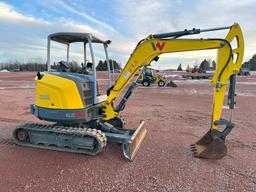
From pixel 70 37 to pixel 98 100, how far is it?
1.76 m

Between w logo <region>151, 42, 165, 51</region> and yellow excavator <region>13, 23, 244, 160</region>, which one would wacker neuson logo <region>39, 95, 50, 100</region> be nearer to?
yellow excavator <region>13, 23, 244, 160</region>

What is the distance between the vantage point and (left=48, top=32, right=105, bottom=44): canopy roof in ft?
16.4

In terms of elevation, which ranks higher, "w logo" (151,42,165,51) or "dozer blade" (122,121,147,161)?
"w logo" (151,42,165,51)

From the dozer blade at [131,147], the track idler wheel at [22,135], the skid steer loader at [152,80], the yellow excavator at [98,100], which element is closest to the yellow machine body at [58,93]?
the yellow excavator at [98,100]

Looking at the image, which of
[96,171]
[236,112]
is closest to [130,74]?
[96,171]

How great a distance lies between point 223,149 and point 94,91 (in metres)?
3.09

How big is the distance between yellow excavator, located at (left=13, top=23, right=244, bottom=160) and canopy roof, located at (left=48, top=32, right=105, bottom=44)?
0.08 feet

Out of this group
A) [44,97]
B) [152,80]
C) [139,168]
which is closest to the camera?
[139,168]

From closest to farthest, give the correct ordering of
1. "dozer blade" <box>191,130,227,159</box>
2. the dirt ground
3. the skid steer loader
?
the dirt ground < "dozer blade" <box>191,130,227,159</box> < the skid steer loader

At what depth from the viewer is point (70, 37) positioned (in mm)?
5523

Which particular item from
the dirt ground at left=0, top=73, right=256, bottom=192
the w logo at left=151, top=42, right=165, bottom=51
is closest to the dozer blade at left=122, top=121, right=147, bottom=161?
A: the dirt ground at left=0, top=73, right=256, bottom=192

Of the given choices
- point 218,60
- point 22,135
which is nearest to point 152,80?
point 218,60

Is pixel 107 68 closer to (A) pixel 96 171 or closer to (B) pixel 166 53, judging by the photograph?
(B) pixel 166 53

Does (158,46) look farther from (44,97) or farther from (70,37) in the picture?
(44,97)
